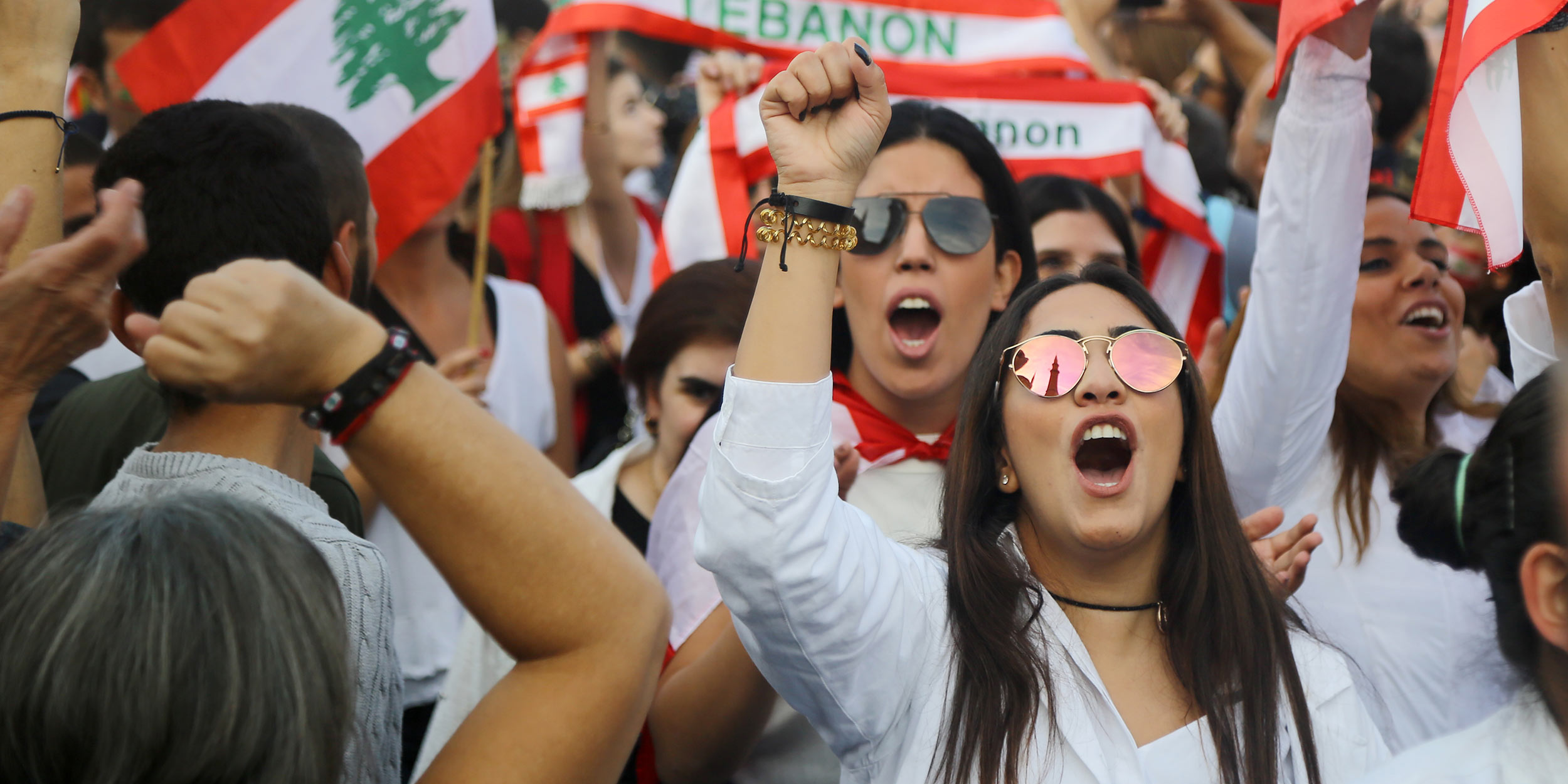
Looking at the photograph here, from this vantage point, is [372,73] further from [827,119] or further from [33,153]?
[827,119]

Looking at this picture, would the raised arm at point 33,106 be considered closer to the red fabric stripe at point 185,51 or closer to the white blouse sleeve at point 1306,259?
the red fabric stripe at point 185,51

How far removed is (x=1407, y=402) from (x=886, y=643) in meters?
1.82

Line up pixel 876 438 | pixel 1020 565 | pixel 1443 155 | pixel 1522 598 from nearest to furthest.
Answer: pixel 1522 598 → pixel 1020 565 → pixel 1443 155 → pixel 876 438

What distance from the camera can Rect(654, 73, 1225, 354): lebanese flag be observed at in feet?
14.4

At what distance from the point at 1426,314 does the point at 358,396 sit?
2.54 metres

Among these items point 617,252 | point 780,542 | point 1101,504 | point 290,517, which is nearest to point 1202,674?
point 1101,504

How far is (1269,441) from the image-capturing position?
2.68 meters

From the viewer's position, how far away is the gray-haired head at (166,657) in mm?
1249

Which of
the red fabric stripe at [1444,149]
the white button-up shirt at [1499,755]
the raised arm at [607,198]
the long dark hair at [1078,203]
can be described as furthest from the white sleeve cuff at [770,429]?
the raised arm at [607,198]

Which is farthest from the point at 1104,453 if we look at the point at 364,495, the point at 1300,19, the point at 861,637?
the point at 364,495

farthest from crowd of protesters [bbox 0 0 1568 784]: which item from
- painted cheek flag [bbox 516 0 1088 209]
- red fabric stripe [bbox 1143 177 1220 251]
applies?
painted cheek flag [bbox 516 0 1088 209]

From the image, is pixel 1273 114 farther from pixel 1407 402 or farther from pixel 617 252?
pixel 617 252

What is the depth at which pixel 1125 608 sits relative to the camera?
205cm

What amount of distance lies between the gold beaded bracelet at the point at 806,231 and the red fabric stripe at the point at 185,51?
2120mm
